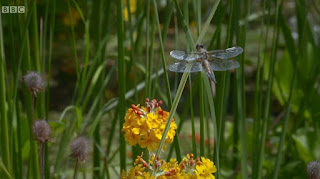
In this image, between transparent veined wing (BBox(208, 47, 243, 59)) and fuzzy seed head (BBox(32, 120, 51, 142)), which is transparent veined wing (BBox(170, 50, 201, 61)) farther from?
fuzzy seed head (BBox(32, 120, 51, 142))

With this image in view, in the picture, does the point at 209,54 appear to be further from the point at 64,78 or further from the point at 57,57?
the point at 57,57

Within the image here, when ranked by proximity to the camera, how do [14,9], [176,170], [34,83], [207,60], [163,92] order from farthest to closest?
[163,92] → [14,9] → [34,83] → [207,60] → [176,170]

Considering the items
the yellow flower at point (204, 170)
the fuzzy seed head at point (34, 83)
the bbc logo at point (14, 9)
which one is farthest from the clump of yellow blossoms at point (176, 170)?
the bbc logo at point (14, 9)

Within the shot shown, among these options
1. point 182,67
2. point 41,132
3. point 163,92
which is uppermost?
point 182,67

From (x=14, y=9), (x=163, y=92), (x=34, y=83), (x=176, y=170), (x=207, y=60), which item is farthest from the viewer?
(x=163, y=92)

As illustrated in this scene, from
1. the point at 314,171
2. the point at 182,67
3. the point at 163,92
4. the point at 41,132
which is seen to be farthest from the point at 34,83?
the point at 163,92

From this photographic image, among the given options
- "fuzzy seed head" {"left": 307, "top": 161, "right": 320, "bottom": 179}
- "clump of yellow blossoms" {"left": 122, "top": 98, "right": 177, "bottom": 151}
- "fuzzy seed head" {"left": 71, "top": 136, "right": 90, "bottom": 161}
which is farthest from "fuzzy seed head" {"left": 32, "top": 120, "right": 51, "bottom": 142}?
"fuzzy seed head" {"left": 307, "top": 161, "right": 320, "bottom": 179}

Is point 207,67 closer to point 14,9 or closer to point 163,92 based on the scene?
point 14,9

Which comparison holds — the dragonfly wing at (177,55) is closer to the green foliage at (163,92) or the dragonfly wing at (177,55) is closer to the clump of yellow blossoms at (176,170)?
the green foliage at (163,92)

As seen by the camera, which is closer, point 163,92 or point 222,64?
point 222,64
